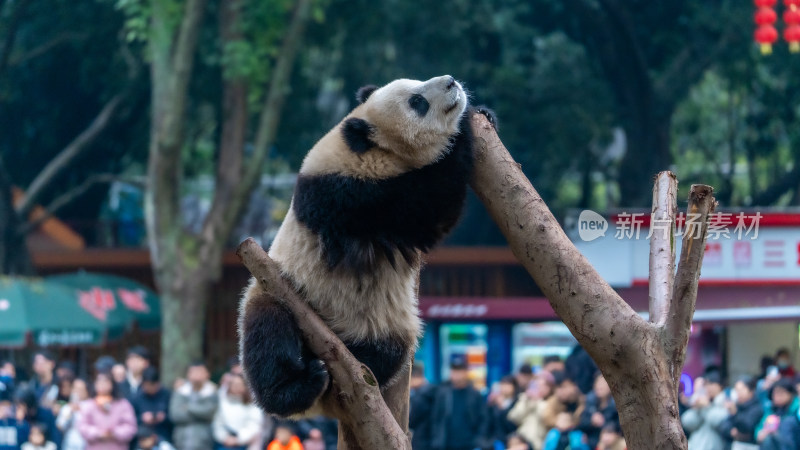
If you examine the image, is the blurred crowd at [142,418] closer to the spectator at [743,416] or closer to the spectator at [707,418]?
the spectator at [707,418]

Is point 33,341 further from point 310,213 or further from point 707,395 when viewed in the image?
point 310,213

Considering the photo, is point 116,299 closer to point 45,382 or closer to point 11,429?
→ point 45,382

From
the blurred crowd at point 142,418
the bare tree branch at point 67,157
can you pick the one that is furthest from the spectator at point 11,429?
the bare tree branch at point 67,157

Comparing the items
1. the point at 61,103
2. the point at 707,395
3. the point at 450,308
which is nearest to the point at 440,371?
the point at 450,308

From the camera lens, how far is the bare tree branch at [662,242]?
266cm

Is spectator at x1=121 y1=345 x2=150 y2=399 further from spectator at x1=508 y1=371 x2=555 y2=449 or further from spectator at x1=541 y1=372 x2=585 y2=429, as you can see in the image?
spectator at x1=541 y1=372 x2=585 y2=429

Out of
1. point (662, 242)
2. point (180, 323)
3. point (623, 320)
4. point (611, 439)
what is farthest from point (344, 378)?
point (180, 323)

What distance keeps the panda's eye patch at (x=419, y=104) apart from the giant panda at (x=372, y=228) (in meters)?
0.01

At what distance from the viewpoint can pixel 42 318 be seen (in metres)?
10.9

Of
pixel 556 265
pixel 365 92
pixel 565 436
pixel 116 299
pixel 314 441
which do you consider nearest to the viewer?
pixel 556 265

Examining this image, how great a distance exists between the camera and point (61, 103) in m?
14.6

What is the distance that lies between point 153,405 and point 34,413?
1.02m

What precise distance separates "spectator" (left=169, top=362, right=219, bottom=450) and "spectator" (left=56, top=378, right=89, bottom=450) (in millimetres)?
733

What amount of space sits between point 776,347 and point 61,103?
31.8ft
